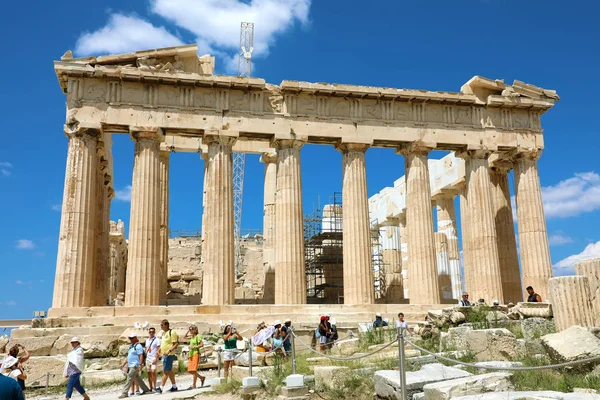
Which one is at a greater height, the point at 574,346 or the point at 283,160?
the point at 283,160

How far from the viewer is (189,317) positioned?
20953mm

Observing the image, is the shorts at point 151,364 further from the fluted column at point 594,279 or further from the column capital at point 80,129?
the column capital at point 80,129

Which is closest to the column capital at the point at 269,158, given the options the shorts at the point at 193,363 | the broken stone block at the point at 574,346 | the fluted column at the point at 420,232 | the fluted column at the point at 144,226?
the fluted column at the point at 420,232

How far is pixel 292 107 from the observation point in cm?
2481

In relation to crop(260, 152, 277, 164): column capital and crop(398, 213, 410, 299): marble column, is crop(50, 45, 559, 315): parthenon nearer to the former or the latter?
crop(260, 152, 277, 164): column capital

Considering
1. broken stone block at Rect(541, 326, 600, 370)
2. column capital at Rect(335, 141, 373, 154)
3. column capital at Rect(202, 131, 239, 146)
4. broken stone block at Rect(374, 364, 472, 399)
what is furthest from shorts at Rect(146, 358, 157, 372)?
column capital at Rect(335, 141, 373, 154)

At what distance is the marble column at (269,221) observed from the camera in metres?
27.7

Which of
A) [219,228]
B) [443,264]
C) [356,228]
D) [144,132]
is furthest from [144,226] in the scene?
[443,264]

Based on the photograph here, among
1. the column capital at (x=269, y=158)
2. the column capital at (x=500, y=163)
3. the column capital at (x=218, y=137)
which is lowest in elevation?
the column capital at (x=500, y=163)

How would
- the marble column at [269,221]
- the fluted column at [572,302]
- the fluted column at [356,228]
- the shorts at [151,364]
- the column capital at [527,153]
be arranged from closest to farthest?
the fluted column at [572,302], the shorts at [151,364], the fluted column at [356,228], the column capital at [527,153], the marble column at [269,221]

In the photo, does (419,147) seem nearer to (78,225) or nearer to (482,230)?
(482,230)

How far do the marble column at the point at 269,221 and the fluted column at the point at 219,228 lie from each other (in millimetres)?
4579

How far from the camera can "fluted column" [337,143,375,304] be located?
23.9m

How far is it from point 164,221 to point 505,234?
15959mm
